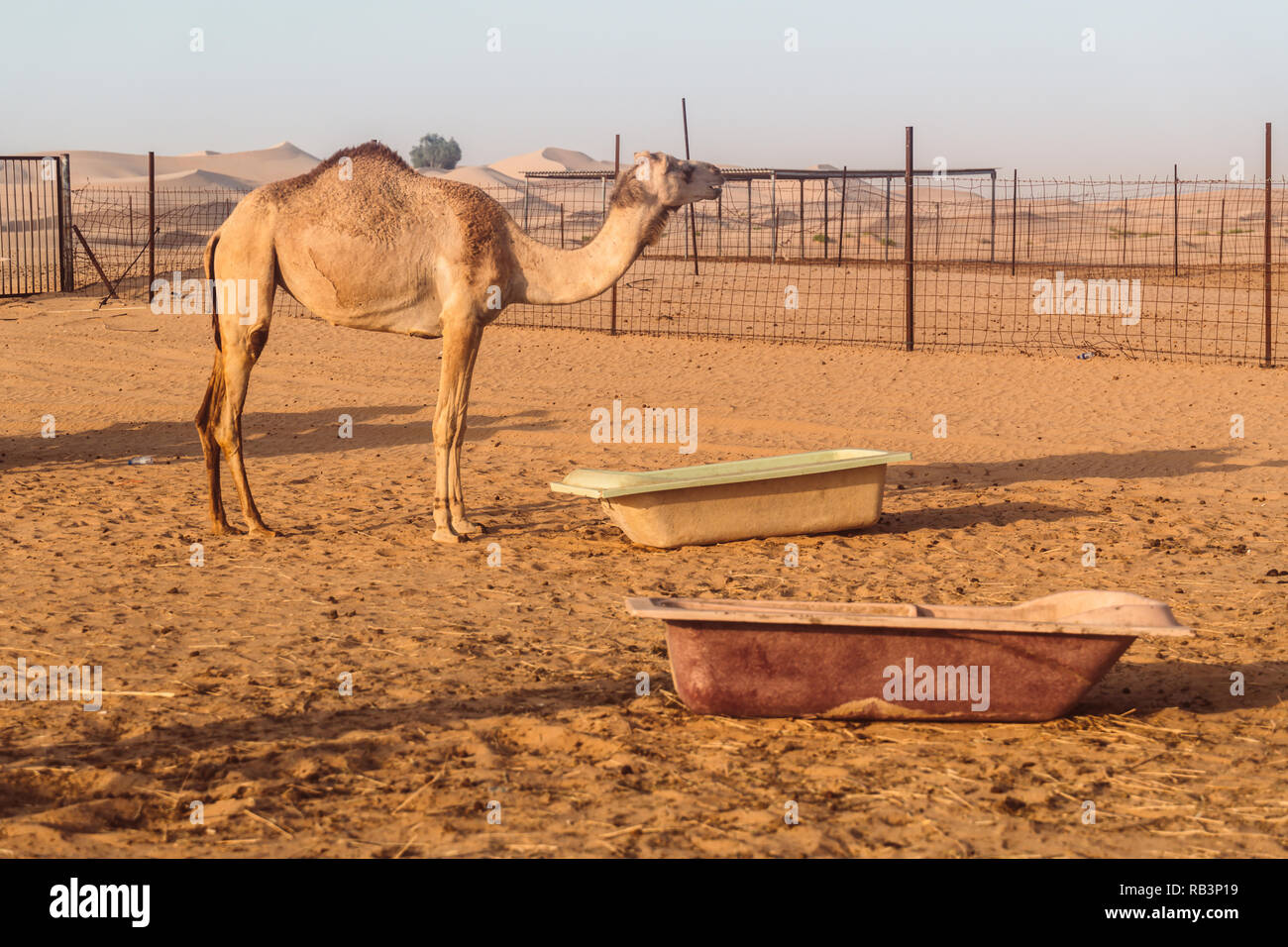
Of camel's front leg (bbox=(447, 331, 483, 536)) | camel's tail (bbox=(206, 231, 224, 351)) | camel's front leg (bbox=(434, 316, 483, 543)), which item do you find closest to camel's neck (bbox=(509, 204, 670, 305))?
camel's front leg (bbox=(434, 316, 483, 543))

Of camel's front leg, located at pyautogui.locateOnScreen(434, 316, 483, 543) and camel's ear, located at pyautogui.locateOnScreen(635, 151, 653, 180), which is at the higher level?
camel's ear, located at pyautogui.locateOnScreen(635, 151, 653, 180)

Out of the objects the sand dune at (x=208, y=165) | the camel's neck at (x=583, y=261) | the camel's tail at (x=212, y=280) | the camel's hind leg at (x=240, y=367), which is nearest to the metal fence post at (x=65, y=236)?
the camel's tail at (x=212, y=280)

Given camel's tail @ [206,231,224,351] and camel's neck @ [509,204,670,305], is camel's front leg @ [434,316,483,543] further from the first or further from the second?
camel's tail @ [206,231,224,351]

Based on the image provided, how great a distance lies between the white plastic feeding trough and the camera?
774cm

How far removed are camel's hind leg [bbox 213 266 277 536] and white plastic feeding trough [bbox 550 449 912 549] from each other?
192 cm

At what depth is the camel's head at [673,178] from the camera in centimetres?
792

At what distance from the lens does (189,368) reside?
15312 mm

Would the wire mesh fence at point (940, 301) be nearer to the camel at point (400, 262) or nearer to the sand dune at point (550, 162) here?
the camel at point (400, 262)

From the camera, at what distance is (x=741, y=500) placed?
7.89 meters

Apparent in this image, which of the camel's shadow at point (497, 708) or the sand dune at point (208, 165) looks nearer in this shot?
A: the camel's shadow at point (497, 708)

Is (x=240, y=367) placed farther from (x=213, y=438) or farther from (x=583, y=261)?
(x=583, y=261)

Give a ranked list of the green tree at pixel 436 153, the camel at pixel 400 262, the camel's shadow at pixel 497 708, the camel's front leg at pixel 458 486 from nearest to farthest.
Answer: the camel's shadow at pixel 497 708, the camel at pixel 400 262, the camel's front leg at pixel 458 486, the green tree at pixel 436 153

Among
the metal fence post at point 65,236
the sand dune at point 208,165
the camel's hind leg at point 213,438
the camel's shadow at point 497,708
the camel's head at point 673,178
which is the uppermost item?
the sand dune at point 208,165

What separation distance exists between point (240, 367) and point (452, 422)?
1321 mm
